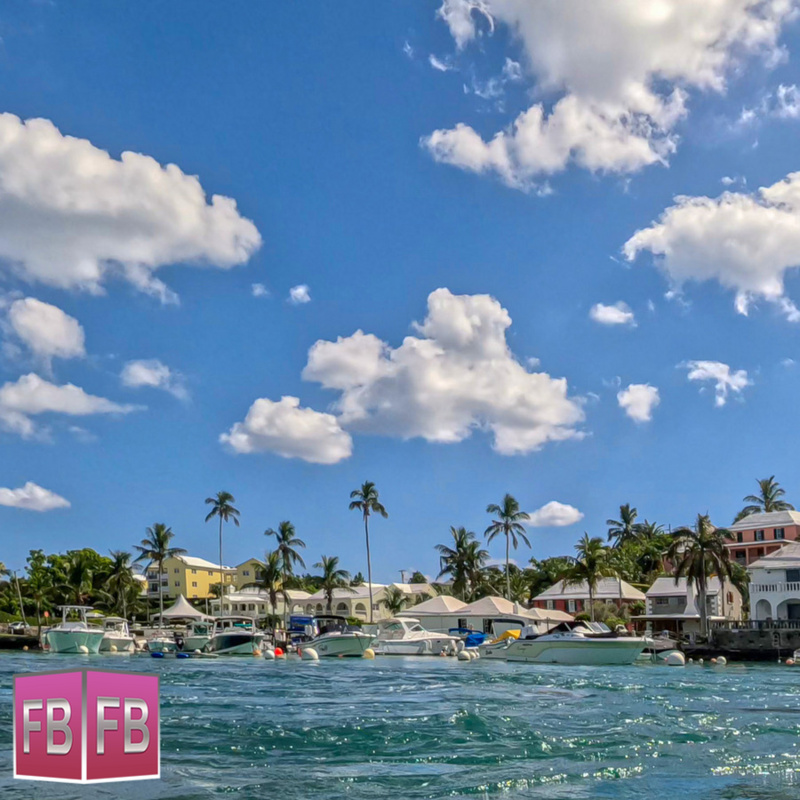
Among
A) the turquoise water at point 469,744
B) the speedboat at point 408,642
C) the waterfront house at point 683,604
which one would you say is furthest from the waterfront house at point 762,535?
the turquoise water at point 469,744

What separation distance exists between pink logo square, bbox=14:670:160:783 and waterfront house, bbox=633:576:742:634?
78713 mm

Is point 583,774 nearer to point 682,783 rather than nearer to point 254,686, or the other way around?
point 682,783

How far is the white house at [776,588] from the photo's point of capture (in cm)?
7088

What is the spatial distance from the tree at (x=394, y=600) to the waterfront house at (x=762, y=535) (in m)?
43.2

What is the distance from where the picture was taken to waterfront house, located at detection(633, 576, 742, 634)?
8244 cm

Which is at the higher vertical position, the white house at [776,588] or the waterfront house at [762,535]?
the waterfront house at [762,535]

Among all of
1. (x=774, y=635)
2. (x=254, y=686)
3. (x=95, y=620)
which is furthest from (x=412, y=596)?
(x=254, y=686)

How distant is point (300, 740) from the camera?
18.2 m

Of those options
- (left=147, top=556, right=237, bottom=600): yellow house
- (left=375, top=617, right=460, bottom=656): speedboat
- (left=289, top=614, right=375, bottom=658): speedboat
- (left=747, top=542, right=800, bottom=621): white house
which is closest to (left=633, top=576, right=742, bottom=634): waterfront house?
(left=747, top=542, right=800, bottom=621): white house

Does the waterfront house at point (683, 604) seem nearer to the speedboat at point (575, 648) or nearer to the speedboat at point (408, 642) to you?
the speedboat at point (408, 642)

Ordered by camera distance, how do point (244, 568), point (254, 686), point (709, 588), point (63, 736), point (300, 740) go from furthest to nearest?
point (244, 568) → point (709, 588) → point (254, 686) → point (300, 740) → point (63, 736)

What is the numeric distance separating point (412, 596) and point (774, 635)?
7020 cm

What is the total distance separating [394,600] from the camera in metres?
122

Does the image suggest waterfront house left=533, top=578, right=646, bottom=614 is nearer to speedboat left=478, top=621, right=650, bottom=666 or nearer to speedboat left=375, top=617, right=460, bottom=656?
speedboat left=375, top=617, right=460, bottom=656
